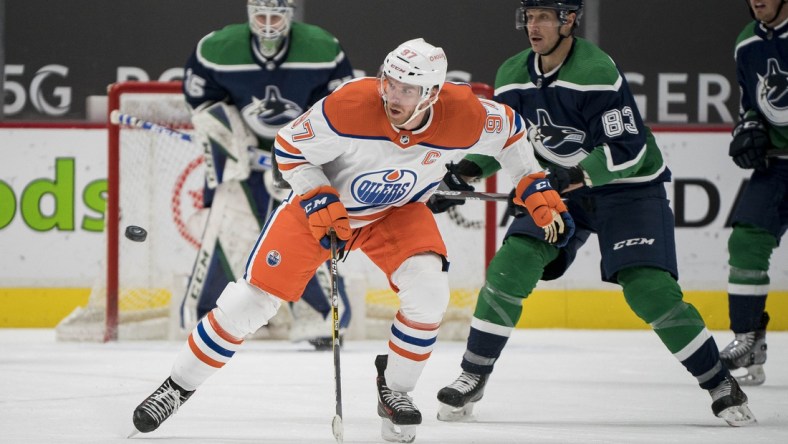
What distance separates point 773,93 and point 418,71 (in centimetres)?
183

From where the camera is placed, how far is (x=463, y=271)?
20.2 ft

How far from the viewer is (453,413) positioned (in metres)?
3.73

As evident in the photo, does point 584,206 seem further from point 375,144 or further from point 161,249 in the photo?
point 161,249

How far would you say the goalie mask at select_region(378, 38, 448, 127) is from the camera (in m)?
3.22

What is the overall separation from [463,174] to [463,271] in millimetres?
2246

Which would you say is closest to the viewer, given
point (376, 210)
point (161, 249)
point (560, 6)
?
point (376, 210)

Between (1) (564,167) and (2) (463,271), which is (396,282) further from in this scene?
(2) (463,271)

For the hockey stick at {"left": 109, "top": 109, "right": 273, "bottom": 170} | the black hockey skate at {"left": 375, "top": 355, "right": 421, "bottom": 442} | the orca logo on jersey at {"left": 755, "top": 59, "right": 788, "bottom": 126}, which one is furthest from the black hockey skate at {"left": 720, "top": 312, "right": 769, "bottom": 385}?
the hockey stick at {"left": 109, "top": 109, "right": 273, "bottom": 170}

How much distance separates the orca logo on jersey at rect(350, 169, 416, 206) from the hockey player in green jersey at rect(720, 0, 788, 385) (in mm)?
1533

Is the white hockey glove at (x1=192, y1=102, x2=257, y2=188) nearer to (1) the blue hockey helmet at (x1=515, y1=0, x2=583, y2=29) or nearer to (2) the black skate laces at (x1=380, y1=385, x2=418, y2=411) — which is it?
(1) the blue hockey helmet at (x1=515, y1=0, x2=583, y2=29)

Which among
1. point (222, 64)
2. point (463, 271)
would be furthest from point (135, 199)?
point (463, 271)

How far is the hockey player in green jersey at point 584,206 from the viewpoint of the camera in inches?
146

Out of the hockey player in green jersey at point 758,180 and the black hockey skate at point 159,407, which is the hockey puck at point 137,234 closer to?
the black hockey skate at point 159,407

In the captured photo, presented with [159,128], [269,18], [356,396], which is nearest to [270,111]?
[269,18]
